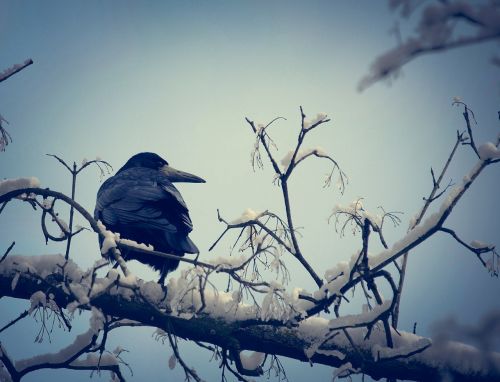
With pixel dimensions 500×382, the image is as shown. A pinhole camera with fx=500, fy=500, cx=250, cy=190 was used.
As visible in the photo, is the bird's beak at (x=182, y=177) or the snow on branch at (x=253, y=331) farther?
the bird's beak at (x=182, y=177)

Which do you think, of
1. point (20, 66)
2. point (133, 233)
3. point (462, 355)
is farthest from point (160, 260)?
point (462, 355)

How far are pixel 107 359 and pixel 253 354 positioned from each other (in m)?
0.98

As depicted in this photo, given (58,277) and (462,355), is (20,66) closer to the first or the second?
(58,277)

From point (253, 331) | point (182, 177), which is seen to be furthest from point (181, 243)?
point (182, 177)

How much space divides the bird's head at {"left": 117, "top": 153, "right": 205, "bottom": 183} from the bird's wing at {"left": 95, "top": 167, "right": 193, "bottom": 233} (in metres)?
0.63

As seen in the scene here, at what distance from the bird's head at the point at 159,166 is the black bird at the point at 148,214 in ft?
1.63

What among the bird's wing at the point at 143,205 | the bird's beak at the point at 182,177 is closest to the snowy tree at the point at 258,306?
the bird's wing at the point at 143,205

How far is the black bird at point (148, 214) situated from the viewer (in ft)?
14.1

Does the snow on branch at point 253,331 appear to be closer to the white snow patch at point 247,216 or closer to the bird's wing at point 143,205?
the white snow patch at point 247,216

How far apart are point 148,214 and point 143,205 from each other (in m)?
0.21

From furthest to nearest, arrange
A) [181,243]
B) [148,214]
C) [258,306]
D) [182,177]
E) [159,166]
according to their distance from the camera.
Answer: [159,166] < [182,177] < [148,214] < [181,243] < [258,306]

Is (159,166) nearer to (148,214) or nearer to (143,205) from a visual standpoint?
(143,205)

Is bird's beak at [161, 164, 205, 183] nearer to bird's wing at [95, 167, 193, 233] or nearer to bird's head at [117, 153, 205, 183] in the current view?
bird's head at [117, 153, 205, 183]

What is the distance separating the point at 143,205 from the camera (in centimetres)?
470
